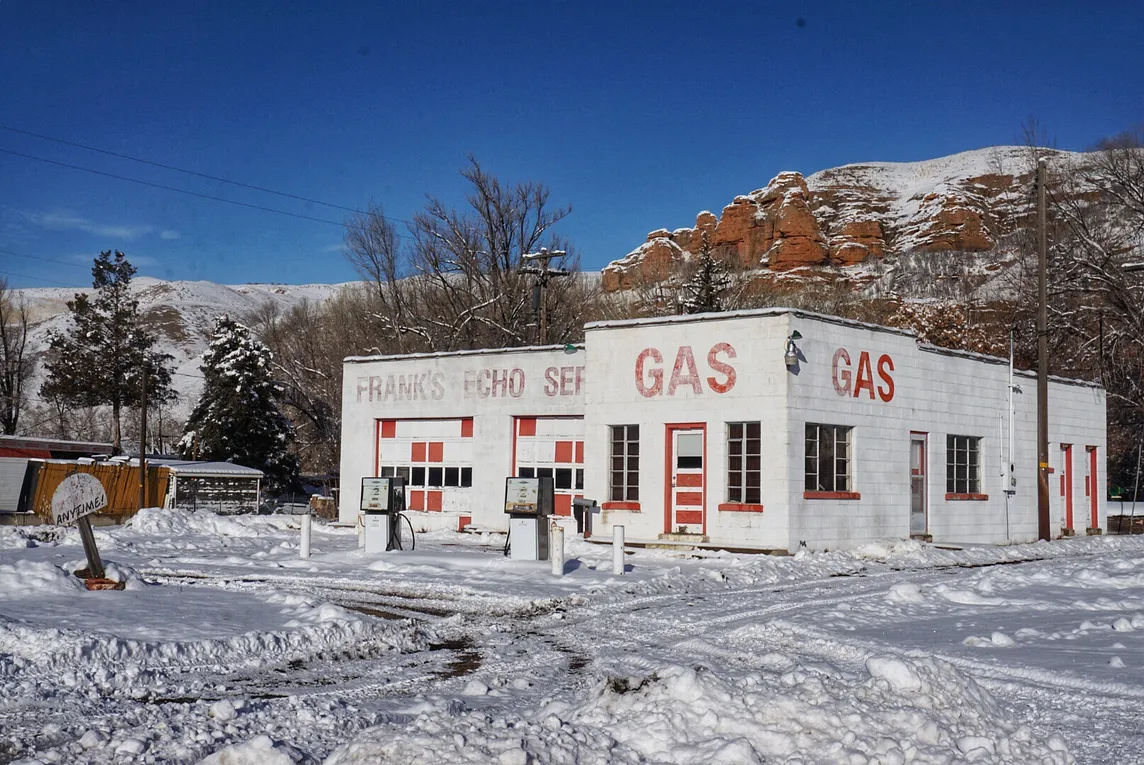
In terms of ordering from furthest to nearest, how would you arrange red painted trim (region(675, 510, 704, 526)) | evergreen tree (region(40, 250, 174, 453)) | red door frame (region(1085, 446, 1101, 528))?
evergreen tree (region(40, 250, 174, 453))
red door frame (region(1085, 446, 1101, 528))
red painted trim (region(675, 510, 704, 526))

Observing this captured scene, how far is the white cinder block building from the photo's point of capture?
2395 cm

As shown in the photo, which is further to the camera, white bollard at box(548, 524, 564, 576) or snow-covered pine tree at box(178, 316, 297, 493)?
snow-covered pine tree at box(178, 316, 297, 493)

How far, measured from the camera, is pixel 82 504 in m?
14.7

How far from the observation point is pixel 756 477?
78.5 ft

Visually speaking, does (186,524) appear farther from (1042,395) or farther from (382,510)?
(1042,395)

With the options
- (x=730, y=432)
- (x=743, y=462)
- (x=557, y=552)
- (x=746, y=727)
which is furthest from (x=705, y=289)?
(x=746, y=727)

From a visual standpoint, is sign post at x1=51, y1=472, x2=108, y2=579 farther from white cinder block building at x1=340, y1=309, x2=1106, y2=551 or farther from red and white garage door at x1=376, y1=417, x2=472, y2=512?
red and white garage door at x1=376, y1=417, x2=472, y2=512

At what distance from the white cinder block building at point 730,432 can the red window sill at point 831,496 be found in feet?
0.12

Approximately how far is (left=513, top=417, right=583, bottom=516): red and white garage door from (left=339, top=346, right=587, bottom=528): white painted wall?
25 centimetres

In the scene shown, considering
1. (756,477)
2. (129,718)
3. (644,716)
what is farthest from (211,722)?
(756,477)

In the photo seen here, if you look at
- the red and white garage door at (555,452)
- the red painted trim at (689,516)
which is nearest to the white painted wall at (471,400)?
the red and white garage door at (555,452)

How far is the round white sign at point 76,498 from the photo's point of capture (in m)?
14.6

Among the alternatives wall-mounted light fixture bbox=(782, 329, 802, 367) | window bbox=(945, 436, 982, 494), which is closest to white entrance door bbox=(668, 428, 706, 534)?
wall-mounted light fixture bbox=(782, 329, 802, 367)

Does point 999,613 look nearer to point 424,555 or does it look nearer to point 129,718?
point 129,718
